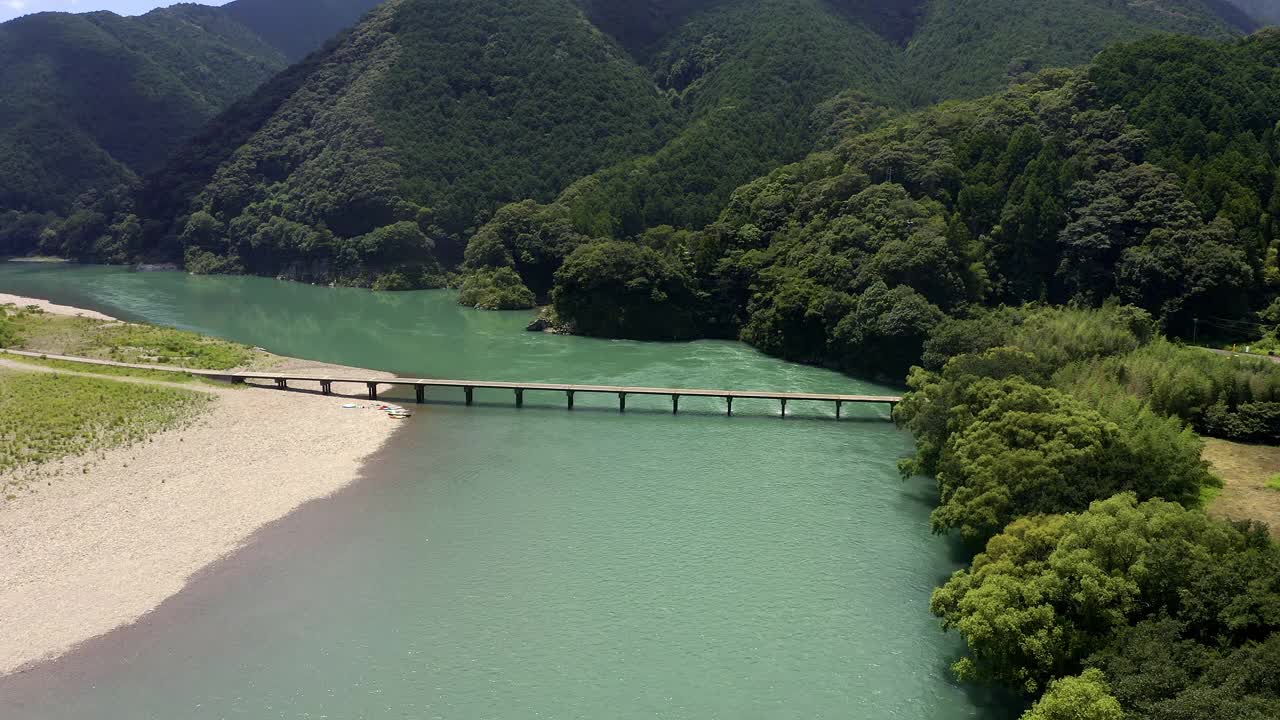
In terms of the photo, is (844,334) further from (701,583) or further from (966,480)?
(701,583)

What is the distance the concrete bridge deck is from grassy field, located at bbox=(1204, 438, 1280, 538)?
17.8m

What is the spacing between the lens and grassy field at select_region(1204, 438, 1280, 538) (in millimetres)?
29453

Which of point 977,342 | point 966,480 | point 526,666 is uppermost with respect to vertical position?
point 977,342

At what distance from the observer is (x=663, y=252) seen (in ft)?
271

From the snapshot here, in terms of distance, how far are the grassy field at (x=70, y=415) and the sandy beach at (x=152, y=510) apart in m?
1.01

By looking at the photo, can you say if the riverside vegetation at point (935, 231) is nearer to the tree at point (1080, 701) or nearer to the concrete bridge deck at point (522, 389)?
the tree at point (1080, 701)

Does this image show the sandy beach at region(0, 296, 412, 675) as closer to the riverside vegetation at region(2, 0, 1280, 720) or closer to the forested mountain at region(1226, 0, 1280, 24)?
the riverside vegetation at region(2, 0, 1280, 720)

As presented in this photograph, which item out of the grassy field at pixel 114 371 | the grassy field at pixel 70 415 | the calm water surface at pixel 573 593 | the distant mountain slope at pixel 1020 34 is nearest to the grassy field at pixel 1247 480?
the calm water surface at pixel 573 593

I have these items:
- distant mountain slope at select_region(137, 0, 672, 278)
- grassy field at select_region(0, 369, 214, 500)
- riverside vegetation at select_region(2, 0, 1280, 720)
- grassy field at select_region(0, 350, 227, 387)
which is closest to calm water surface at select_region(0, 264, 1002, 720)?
riverside vegetation at select_region(2, 0, 1280, 720)

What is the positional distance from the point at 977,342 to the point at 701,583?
29362 mm

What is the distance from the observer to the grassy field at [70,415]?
3956 cm

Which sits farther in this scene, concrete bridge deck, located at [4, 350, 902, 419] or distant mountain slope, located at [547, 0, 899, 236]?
distant mountain slope, located at [547, 0, 899, 236]

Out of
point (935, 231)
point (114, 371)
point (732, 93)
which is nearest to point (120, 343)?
point (114, 371)

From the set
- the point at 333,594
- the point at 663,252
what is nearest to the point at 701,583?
the point at 333,594
